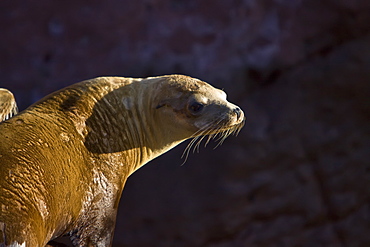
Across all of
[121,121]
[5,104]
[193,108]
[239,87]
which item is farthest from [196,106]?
[239,87]

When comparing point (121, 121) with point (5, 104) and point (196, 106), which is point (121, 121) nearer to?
point (196, 106)

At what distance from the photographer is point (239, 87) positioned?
15.0 feet

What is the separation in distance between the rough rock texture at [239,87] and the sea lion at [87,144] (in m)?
2.12

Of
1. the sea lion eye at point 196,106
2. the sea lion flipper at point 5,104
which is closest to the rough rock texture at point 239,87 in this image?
the sea lion flipper at point 5,104

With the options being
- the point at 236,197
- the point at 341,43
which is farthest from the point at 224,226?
the point at 341,43

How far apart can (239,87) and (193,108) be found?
2.36 meters

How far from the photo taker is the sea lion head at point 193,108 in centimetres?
225

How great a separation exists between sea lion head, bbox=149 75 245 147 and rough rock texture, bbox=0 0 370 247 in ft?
7.01

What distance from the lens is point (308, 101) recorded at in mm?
4684

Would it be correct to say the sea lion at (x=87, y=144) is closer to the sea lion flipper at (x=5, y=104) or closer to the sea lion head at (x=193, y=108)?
the sea lion head at (x=193, y=108)

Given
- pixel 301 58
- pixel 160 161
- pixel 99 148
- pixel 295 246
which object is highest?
pixel 99 148

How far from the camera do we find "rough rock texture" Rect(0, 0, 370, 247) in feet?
14.5

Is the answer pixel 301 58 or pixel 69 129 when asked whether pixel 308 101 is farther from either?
pixel 69 129

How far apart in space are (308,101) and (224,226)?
1269 millimetres
